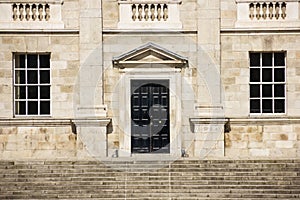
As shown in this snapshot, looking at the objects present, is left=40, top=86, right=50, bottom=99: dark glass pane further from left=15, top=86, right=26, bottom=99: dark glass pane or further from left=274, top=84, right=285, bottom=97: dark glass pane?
left=274, top=84, right=285, bottom=97: dark glass pane

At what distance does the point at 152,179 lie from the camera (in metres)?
20.6

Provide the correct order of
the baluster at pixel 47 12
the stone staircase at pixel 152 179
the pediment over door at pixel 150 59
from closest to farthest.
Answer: the stone staircase at pixel 152 179
the pediment over door at pixel 150 59
the baluster at pixel 47 12

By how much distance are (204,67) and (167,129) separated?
234 centimetres

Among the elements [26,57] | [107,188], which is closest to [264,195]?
[107,188]

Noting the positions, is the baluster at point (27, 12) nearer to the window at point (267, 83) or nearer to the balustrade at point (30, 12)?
the balustrade at point (30, 12)

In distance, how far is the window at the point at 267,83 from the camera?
81.5 ft

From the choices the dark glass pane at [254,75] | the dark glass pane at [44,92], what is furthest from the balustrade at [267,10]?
the dark glass pane at [44,92]

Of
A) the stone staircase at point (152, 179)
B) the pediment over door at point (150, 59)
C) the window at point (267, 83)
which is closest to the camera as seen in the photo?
the stone staircase at point (152, 179)

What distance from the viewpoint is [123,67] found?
974 inches

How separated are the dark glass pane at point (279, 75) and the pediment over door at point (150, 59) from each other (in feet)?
9.49

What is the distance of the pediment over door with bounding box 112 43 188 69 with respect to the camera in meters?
24.6

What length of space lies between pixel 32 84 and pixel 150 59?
Result: 152 inches

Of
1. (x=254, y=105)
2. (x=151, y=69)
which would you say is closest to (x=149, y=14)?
(x=151, y=69)

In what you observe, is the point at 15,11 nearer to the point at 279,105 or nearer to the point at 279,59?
the point at 279,59
